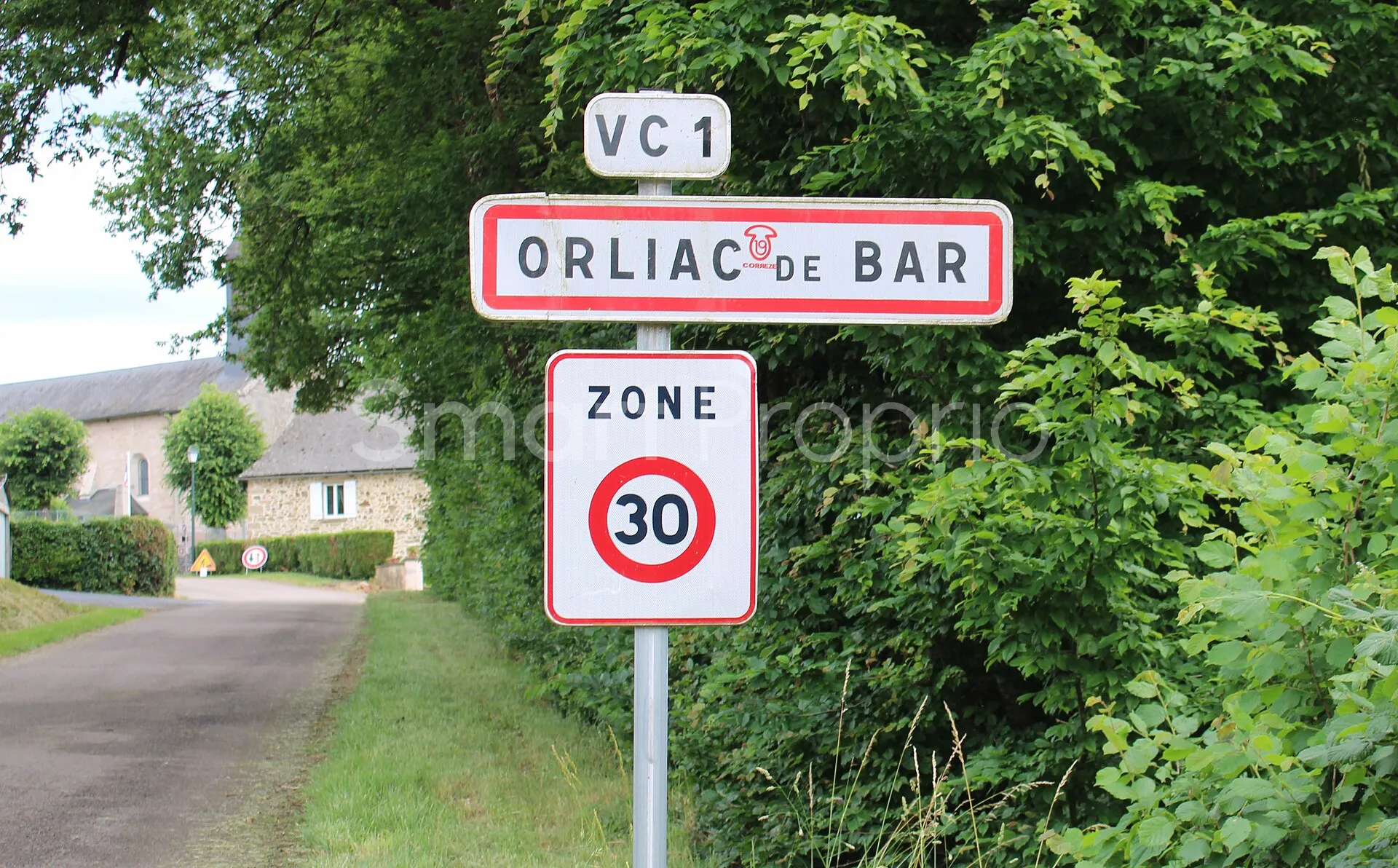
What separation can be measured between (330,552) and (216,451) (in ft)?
43.7

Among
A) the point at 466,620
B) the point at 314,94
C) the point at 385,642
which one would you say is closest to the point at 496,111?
the point at 314,94

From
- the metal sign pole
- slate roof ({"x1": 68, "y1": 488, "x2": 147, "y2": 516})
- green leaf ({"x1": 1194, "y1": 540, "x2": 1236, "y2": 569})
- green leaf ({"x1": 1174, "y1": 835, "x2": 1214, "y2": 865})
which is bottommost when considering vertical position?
slate roof ({"x1": 68, "y1": 488, "x2": 147, "y2": 516})

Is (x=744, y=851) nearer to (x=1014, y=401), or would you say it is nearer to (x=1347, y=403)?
(x=1014, y=401)

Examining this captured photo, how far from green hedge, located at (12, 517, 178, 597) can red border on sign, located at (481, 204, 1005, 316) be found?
36676 millimetres

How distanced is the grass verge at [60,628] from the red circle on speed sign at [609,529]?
17761 mm

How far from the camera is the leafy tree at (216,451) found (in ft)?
213

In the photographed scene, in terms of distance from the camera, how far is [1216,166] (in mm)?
5789

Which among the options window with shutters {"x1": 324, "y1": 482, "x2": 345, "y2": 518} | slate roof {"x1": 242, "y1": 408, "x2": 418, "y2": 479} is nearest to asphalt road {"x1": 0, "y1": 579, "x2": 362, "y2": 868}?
slate roof {"x1": 242, "y1": 408, "x2": 418, "y2": 479}

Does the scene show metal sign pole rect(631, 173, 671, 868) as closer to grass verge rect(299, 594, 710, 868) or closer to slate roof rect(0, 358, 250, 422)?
grass verge rect(299, 594, 710, 868)

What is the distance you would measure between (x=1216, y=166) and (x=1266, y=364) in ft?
2.96

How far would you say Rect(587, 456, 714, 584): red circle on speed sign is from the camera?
255 cm

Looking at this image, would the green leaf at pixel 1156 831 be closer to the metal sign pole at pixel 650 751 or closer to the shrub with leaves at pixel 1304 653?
the shrub with leaves at pixel 1304 653

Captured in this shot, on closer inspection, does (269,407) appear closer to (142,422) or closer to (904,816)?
(142,422)

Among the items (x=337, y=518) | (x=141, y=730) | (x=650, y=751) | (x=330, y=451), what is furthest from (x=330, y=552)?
(x=650, y=751)
